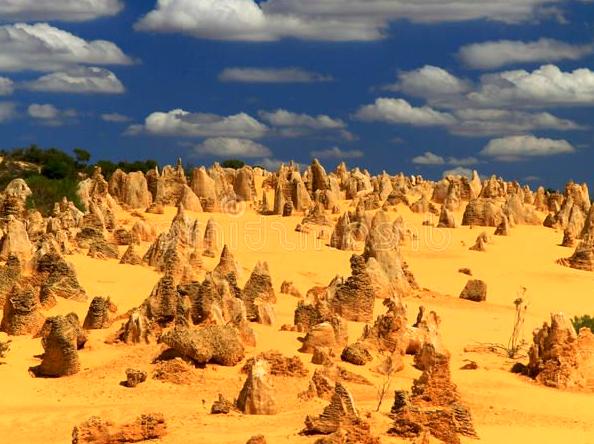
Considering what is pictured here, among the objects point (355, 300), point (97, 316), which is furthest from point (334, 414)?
point (355, 300)

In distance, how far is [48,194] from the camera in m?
28.8

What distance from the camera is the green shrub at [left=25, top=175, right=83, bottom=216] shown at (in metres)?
27.1

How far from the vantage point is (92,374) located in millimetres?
10609

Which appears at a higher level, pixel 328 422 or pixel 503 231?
pixel 503 231

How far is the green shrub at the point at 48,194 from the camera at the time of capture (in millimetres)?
27073

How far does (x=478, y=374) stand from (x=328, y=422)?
393 cm

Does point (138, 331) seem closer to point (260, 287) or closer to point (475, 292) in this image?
point (260, 287)

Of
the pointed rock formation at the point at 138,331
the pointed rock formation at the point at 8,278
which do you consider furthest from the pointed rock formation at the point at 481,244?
the pointed rock formation at the point at 138,331

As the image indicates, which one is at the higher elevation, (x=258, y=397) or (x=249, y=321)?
(x=249, y=321)

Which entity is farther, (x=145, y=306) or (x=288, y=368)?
(x=145, y=306)

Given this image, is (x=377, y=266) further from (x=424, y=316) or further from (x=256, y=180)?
(x=256, y=180)

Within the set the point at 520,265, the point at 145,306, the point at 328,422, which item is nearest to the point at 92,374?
the point at 145,306

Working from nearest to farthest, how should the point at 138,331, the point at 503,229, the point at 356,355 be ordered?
the point at 356,355 → the point at 138,331 → the point at 503,229

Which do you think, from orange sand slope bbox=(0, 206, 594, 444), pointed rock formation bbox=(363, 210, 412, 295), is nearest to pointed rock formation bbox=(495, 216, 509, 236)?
orange sand slope bbox=(0, 206, 594, 444)
